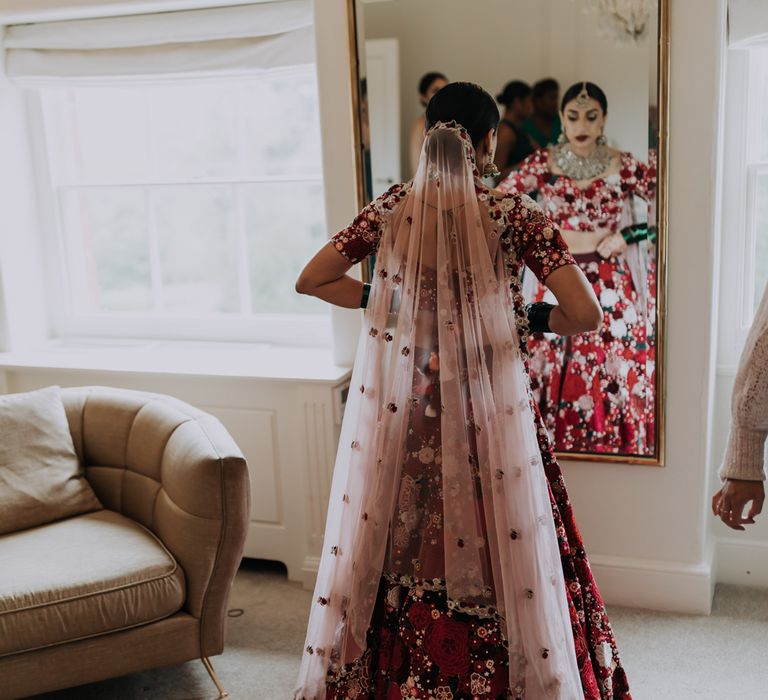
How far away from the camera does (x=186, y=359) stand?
3.43m

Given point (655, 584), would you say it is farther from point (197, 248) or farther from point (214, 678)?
point (197, 248)

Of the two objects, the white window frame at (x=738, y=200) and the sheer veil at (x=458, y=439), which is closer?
the sheer veil at (x=458, y=439)

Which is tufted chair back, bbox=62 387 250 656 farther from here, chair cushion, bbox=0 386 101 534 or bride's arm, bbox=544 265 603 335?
bride's arm, bbox=544 265 603 335

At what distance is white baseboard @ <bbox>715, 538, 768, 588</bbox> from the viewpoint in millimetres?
3059

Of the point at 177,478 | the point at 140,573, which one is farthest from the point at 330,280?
the point at 140,573

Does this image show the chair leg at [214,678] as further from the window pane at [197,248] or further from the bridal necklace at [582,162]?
the bridal necklace at [582,162]

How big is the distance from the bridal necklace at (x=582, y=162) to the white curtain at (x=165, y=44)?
0.96 meters

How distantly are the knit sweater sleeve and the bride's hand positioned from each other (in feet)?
4.56

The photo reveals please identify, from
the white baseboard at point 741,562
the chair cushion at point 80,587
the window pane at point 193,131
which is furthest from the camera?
the window pane at point 193,131

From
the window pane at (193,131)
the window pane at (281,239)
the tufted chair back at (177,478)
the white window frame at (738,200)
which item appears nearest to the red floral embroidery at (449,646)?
the tufted chair back at (177,478)

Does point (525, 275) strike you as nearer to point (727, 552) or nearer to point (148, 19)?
point (727, 552)

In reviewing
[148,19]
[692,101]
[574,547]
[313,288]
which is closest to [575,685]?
[574,547]

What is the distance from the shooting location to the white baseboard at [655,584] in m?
2.88

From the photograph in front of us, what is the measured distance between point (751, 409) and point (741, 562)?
191 cm
